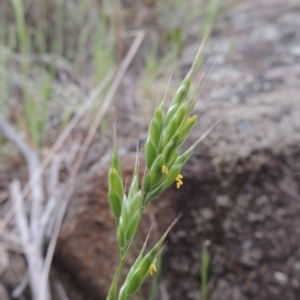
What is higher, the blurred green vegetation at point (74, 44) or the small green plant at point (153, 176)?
the small green plant at point (153, 176)

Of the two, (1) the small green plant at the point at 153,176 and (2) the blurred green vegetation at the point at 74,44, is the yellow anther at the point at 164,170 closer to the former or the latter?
(1) the small green plant at the point at 153,176

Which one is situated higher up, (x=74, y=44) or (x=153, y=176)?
(x=153, y=176)

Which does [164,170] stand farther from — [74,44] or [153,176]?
[74,44]

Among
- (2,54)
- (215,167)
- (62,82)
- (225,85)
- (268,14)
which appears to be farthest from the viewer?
(268,14)

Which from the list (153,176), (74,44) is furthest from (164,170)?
(74,44)

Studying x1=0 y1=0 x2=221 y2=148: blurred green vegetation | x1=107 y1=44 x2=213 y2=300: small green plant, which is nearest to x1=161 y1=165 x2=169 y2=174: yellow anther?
x1=107 y1=44 x2=213 y2=300: small green plant

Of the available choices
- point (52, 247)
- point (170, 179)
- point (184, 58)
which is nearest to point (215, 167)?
point (52, 247)

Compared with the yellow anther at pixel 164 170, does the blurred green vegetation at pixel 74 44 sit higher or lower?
lower

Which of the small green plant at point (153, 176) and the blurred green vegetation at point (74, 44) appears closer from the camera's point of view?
the small green plant at point (153, 176)

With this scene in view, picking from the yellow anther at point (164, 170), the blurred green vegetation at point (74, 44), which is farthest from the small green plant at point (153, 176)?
the blurred green vegetation at point (74, 44)

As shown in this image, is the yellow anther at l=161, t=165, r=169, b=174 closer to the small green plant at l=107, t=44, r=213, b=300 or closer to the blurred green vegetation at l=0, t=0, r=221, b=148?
the small green plant at l=107, t=44, r=213, b=300

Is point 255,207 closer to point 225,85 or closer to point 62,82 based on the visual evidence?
point 225,85
